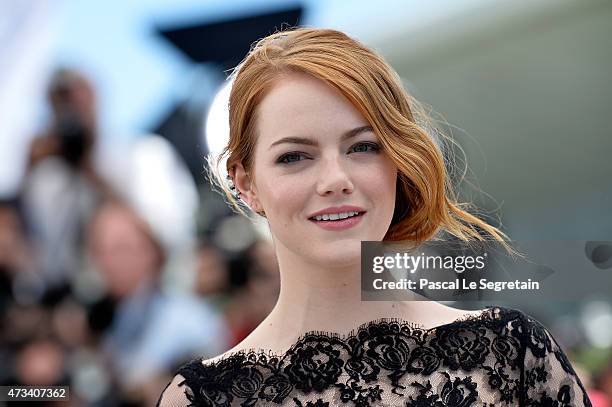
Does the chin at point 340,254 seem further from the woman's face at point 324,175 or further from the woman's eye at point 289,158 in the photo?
the woman's eye at point 289,158

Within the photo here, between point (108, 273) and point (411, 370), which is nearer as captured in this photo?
point (411, 370)

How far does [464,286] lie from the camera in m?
2.01

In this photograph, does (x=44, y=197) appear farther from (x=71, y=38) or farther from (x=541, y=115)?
(x=541, y=115)

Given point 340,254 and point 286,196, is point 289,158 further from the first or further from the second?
point 340,254

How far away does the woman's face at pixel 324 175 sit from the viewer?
5.81ft

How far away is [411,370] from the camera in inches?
72.4

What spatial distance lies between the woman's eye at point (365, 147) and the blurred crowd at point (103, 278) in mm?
1843

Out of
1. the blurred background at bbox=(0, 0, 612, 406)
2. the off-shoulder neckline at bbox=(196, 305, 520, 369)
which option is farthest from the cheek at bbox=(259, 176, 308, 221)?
the blurred background at bbox=(0, 0, 612, 406)

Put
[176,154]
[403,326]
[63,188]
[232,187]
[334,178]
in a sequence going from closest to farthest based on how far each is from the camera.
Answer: [334,178] → [403,326] → [232,187] → [63,188] → [176,154]

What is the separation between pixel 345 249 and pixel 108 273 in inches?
81.4

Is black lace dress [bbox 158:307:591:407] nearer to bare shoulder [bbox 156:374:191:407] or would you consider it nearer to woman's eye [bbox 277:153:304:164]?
bare shoulder [bbox 156:374:191:407]

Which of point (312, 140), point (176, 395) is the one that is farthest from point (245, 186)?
point (176, 395)

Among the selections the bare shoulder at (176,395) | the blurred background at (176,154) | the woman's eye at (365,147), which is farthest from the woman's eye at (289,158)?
the blurred background at (176,154)

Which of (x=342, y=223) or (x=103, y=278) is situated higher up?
(x=103, y=278)
